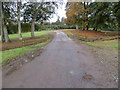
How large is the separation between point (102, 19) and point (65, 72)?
19823mm

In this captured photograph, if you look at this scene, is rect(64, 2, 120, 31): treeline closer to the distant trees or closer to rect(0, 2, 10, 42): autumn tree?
the distant trees

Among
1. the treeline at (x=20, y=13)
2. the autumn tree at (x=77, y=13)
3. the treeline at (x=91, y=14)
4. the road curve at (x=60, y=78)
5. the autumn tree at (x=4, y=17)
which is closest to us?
the road curve at (x=60, y=78)

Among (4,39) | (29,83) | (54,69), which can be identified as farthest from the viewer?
(4,39)

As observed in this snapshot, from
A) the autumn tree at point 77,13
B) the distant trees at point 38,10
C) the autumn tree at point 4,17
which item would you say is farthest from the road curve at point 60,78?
the autumn tree at point 77,13

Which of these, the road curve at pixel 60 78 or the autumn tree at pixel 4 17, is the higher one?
the autumn tree at pixel 4 17

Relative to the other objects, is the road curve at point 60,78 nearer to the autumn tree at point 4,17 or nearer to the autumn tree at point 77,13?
the autumn tree at point 4,17

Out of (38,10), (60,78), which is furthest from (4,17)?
(60,78)

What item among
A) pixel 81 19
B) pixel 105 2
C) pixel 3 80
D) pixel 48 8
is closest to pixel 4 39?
pixel 48 8

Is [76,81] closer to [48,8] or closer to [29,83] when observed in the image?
[29,83]

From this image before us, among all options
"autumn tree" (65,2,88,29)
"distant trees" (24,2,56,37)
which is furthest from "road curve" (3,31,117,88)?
"autumn tree" (65,2,88,29)

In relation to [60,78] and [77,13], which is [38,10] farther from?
[60,78]

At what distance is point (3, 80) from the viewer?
330cm

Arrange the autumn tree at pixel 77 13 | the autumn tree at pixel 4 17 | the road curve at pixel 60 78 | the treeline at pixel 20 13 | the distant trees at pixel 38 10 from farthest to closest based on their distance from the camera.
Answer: the autumn tree at pixel 77 13
the distant trees at pixel 38 10
the treeline at pixel 20 13
the autumn tree at pixel 4 17
the road curve at pixel 60 78

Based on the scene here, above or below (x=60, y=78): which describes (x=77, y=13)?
above
